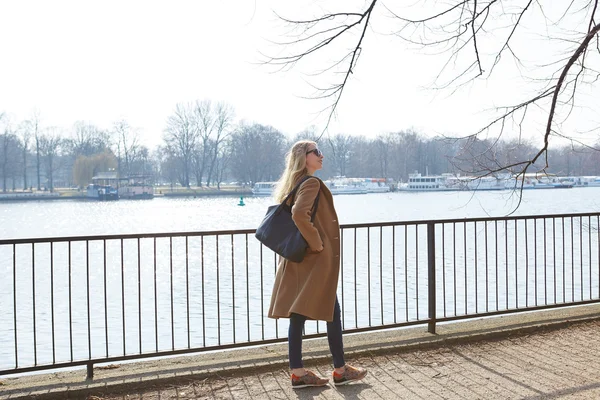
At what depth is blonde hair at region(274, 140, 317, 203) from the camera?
4.46 metres

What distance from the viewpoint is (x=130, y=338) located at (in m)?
13.2

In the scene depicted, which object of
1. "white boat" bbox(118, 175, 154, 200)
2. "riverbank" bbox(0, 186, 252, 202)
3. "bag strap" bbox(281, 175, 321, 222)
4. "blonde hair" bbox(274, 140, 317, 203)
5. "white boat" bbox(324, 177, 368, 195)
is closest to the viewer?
"bag strap" bbox(281, 175, 321, 222)

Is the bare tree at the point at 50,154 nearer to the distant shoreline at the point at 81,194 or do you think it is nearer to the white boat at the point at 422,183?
the distant shoreline at the point at 81,194

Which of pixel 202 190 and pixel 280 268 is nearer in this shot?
pixel 280 268

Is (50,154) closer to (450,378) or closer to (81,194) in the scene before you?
(81,194)

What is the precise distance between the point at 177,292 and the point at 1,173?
78.9m

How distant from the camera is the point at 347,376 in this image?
465 centimetres

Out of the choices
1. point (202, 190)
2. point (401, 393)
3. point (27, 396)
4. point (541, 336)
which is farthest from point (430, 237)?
point (202, 190)

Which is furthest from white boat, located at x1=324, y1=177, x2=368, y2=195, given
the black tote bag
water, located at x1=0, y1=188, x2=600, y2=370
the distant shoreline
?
the black tote bag

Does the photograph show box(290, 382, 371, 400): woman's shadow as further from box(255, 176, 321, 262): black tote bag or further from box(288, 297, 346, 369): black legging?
box(255, 176, 321, 262): black tote bag

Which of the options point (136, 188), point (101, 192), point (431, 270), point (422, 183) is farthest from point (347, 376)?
point (136, 188)

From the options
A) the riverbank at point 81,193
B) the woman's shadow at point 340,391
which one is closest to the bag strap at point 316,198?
the woman's shadow at point 340,391

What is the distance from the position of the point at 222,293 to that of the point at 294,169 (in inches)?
575

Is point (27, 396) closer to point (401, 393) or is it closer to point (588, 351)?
point (401, 393)
